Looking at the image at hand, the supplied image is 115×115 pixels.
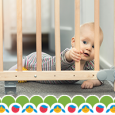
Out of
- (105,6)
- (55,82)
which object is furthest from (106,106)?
(105,6)

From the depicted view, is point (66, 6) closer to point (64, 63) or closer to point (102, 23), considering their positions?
point (102, 23)

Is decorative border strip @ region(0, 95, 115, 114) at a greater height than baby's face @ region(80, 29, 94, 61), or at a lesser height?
lesser

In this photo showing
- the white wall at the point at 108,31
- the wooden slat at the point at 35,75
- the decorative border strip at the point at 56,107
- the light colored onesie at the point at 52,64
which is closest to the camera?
the decorative border strip at the point at 56,107

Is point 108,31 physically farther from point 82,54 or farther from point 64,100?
point 64,100

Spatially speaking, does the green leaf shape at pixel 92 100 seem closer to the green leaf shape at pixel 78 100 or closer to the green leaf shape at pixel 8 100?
the green leaf shape at pixel 78 100

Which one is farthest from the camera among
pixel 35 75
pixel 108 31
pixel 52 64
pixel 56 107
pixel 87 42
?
pixel 108 31

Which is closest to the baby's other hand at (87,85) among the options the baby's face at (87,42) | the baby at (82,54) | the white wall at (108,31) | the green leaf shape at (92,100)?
the baby at (82,54)

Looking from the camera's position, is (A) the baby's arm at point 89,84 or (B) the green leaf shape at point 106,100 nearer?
(B) the green leaf shape at point 106,100

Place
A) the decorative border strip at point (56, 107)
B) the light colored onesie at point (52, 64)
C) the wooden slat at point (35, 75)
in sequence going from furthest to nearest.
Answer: the light colored onesie at point (52, 64) < the wooden slat at point (35, 75) < the decorative border strip at point (56, 107)

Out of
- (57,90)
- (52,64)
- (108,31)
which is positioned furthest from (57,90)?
(108,31)

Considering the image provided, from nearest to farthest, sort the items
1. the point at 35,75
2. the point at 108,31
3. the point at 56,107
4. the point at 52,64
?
the point at 56,107 < the point at 35,75 < the point at 52,64 < the point at 108,31

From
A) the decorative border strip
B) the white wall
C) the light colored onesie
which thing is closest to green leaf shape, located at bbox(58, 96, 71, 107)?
the decorative border strip

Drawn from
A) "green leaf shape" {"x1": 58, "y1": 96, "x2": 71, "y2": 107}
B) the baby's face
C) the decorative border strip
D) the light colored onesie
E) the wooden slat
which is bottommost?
the decorative border strip

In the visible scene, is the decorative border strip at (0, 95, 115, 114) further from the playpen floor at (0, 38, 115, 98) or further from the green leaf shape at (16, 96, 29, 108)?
the playpen floor at (0, 38, 115, 98)
